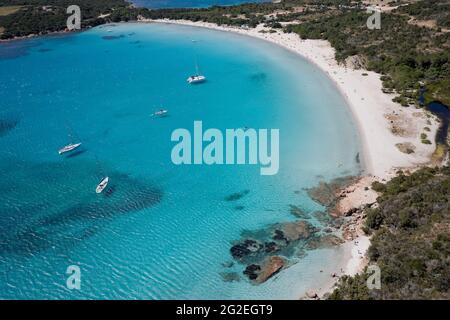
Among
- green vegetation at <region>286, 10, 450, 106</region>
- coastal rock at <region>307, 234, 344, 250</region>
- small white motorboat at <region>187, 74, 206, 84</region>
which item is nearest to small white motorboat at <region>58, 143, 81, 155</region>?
small white motorboat at <region>187, 74, 206, 84</region>

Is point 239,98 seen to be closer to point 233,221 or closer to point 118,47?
point 233,221

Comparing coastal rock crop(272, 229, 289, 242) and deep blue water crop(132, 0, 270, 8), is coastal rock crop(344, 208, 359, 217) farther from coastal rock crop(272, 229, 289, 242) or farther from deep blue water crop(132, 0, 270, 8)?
deep blue water crop(132, 0, 270, 8)

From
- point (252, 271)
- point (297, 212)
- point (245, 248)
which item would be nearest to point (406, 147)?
point (297, 212)

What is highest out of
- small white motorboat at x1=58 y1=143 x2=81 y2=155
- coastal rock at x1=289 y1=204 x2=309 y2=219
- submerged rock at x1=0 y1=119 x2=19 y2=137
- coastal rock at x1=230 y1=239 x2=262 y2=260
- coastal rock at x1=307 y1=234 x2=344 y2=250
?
submerged rock at x1=0 y1=119 x2=19 y2=137

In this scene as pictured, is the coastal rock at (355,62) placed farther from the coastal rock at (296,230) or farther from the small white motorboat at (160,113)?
the coastal rock at (296,230)

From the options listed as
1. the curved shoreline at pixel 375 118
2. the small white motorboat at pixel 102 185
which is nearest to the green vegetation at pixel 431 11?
the curved shoreline at pixel 375 118

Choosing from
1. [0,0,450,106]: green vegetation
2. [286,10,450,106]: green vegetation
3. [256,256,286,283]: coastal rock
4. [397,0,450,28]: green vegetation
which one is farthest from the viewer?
[397,0,450,28]: green vegetation

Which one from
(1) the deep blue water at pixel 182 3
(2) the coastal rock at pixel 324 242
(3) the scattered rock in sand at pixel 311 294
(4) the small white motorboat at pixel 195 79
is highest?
(1) the deep blue water at pixel 182 3
